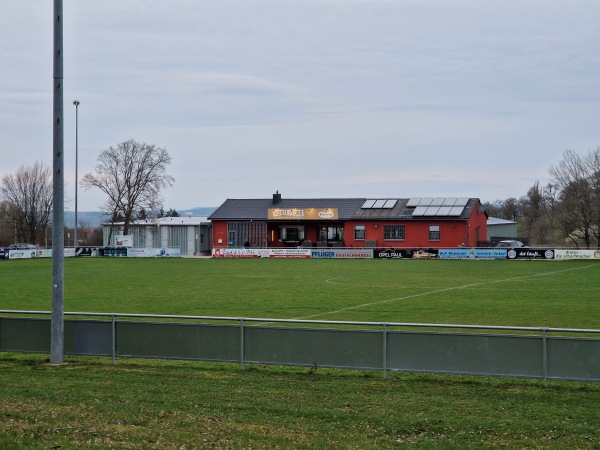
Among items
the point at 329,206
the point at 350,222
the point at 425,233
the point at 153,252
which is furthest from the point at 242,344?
the point at 329,206

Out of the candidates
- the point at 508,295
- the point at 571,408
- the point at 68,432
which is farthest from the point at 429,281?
the point at 68,432

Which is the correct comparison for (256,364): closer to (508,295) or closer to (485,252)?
(508,295)

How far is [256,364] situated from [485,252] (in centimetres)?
5653

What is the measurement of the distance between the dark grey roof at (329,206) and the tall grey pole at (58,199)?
66.6m

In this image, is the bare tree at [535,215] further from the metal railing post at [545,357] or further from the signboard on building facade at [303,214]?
the metal railing post at [545,357]

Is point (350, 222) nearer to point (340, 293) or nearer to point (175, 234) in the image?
point (175, 234)

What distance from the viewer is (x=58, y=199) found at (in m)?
17.2

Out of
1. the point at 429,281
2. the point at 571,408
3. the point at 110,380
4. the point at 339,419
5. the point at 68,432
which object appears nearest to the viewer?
the point at 68,432

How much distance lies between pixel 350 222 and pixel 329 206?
5198 mm

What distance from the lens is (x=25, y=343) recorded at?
56.6 feet

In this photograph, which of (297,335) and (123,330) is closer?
A: (297,335)

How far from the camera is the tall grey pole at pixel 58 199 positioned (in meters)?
16.6

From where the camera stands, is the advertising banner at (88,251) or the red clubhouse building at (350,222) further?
the red clubhouse building at (350,222)

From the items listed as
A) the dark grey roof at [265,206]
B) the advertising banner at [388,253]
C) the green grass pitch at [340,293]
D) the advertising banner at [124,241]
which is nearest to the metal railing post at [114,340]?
the green grass pitch at [340,293]
